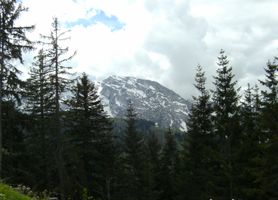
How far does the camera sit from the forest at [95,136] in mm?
29859

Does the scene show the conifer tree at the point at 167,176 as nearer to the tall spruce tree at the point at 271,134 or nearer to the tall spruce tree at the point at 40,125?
the tall spruce tree at the point at 40,125

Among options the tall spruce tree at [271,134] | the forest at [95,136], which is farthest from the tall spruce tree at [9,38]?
the tall spruce tree at [271,134]

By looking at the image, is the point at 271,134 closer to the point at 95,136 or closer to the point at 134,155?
the point at 95,136

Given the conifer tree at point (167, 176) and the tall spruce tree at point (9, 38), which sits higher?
the tall spruce tree at point (9, 38)

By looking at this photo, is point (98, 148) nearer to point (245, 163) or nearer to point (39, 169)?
point (39, 169)

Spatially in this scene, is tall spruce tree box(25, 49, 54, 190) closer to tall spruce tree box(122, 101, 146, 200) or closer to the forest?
the forest

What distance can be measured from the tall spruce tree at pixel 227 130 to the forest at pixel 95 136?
0.08 metres

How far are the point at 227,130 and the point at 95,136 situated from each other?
465 inches

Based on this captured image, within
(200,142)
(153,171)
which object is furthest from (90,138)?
(153,171)

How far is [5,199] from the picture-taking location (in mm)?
7863

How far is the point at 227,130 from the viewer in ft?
121

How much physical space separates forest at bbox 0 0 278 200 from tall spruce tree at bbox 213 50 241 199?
8cm

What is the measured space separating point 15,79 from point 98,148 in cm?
1408

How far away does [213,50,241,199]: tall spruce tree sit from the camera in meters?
36.0
